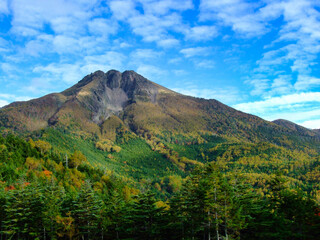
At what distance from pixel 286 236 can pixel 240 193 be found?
30.7ft

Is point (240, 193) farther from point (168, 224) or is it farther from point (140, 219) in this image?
point (140, 219)

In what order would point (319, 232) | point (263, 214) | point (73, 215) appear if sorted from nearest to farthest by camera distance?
point (319, 232)
point (263, 214)
point (73, 215)

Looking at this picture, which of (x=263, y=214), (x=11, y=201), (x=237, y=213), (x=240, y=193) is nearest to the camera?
(x=237, y=213)

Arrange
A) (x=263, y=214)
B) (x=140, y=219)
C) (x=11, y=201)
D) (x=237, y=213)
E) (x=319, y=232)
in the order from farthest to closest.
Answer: (x=11, y=201) → (x=140, y=219) → (x=263, y=214) → (x=237, y=213) → (x=319, y=232)

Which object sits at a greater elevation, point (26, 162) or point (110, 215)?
point (26, 162)

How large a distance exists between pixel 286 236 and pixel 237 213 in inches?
238

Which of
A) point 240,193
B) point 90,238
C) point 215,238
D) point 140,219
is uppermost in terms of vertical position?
point 240,193

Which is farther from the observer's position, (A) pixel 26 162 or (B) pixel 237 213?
(A) pixel 26 162

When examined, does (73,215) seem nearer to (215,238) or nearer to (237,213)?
(215,238)

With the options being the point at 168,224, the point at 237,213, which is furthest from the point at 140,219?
the point at 237,213

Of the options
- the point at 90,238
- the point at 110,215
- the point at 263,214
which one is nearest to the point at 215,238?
the point at 263,214

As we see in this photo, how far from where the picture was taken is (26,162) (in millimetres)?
86500

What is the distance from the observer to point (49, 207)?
40.4 metres

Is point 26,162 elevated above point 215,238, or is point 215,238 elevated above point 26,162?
point 26,162
